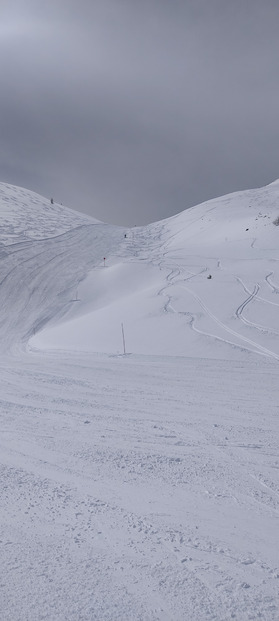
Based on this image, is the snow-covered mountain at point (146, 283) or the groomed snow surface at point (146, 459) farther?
the snow-covered mountain at point (146, 283)

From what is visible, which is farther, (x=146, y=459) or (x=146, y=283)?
(x=146, y=283)

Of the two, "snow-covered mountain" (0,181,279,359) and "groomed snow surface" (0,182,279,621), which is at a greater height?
"snow-covered mountain" (0,181,279,359)

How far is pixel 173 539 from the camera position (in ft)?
16.9

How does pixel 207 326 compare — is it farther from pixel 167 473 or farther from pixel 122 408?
pixel 167 473

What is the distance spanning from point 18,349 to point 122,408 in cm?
1152

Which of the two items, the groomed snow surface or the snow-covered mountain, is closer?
the groomed snow surface

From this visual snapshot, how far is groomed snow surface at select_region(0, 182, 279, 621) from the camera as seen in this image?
440cm

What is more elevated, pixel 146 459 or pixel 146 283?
pixel 146 283

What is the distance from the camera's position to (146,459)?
7.38 m

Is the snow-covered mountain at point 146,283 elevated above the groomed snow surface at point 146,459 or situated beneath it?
elevated above

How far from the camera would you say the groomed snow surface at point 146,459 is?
440cm

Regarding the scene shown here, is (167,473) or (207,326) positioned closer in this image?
(167,473)

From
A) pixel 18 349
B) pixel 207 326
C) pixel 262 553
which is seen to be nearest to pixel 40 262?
pixel 18 349

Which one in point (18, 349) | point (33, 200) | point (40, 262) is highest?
point (33, 200)
